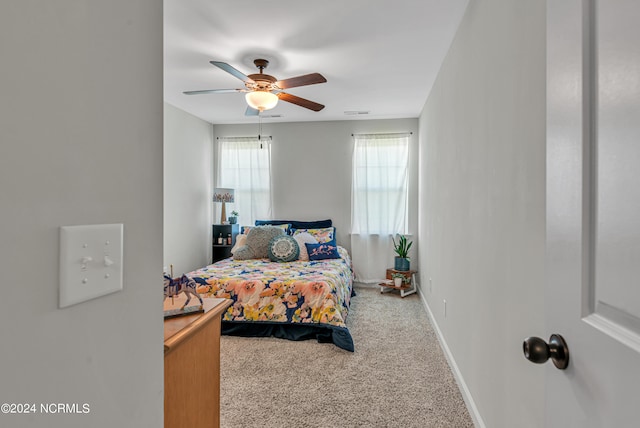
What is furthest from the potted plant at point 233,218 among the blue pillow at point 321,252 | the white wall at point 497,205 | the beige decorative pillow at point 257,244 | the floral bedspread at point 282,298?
the white wall at point 497,205

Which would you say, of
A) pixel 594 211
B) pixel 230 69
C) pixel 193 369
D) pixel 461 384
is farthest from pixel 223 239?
pixel 594 211

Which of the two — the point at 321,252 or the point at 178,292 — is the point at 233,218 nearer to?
the point at 321,252

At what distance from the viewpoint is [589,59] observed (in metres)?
0.57

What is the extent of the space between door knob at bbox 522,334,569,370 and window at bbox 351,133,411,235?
428cm

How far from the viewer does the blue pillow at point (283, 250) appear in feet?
13.5

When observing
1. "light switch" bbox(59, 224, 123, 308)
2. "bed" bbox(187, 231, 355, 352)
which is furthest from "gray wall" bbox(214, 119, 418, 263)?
"light switch" bbox(59, 224, 123, 308)

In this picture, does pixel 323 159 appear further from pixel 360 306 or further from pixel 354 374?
pixel 354 374

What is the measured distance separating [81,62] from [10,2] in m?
0.11

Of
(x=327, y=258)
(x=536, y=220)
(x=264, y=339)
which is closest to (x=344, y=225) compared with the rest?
(x=327, y=258)

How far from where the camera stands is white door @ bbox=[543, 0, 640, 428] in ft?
1.54

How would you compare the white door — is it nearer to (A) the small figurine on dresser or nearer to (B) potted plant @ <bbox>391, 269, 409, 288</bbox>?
(A) the small figurine on dresser

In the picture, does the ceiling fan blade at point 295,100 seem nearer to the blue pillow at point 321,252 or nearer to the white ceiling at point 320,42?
the white ceiling at point 320,42

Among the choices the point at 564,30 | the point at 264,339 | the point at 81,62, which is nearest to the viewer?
the point at 81,62

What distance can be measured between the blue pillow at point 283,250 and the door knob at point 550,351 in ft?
11.6
